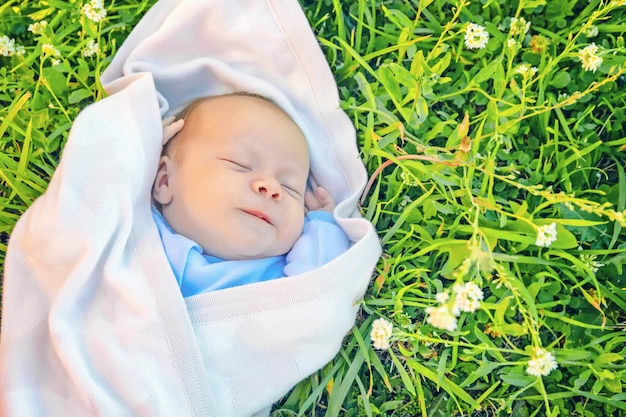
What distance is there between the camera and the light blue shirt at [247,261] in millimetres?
1573

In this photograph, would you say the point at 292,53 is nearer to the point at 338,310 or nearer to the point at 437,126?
the point at 437,126

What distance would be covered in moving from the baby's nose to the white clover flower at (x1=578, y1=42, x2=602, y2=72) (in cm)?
85

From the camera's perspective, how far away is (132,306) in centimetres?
145

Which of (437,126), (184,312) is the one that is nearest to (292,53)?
(437,126)

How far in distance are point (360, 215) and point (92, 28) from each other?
90 cm

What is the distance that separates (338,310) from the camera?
1.57 metres

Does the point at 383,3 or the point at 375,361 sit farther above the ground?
the point at 383,3

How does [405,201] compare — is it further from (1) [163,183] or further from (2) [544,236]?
(1) [163,183]

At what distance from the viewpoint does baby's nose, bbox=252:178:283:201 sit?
1.58 m

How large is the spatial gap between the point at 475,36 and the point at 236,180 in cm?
75

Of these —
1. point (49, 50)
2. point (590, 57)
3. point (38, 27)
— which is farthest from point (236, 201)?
point (590, 57)

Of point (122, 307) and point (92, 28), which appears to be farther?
point (92, 28)

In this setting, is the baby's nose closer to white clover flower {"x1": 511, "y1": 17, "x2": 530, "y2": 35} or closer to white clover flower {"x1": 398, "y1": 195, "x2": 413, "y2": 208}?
white clover flower {"x1": 398, "y1": 195, "x2": 413, "y2": 208}

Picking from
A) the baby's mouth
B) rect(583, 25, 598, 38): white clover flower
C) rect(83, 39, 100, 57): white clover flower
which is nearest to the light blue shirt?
the baby's mouth
